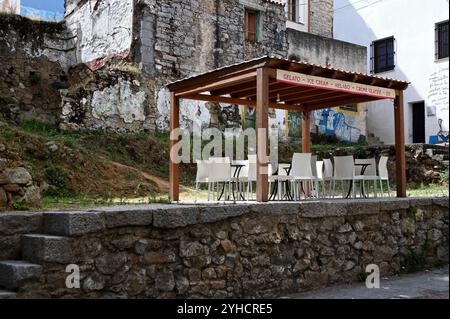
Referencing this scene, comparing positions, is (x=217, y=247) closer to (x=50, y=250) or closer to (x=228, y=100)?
(x=50, y=250)

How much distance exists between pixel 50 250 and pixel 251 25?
52.9 ft

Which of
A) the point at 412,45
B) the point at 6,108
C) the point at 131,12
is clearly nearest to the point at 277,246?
the point at 6,108

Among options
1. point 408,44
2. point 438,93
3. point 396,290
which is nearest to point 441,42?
point 408,44

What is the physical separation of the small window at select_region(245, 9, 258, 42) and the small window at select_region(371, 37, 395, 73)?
6.59 m

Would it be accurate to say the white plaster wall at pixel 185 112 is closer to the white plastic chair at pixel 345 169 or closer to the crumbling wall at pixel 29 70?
the crumbling wall at pixel 29 70

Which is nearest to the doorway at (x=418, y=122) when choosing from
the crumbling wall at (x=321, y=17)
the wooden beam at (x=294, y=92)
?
the crumbling wall at (x=321, y=17)

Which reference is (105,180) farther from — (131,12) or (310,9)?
(310,9)

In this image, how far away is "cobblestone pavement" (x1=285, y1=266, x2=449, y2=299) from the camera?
6.50 m

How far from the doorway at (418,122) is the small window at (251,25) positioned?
25.0 feet

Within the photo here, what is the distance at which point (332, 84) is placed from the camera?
823 cm

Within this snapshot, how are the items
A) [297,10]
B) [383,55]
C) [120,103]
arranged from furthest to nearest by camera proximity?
[297,10]
[383,55]
[120,103]

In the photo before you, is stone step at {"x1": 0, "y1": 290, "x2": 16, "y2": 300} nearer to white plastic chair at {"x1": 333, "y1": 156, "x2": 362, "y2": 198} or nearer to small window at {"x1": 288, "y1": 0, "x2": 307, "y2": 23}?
white plastic chair at {"x1": 333, "y1": 156, "x2": 362, "y2": 198}

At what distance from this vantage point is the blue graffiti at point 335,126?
21.0 metres
